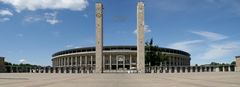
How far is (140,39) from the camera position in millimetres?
84938

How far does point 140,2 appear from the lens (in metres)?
87.1

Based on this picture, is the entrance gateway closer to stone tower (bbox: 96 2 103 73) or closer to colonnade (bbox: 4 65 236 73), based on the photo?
stone tower (bbox: 96 2 103 73)

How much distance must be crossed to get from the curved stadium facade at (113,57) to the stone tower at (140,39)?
2778 inches

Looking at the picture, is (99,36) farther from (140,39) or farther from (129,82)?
(129,82)

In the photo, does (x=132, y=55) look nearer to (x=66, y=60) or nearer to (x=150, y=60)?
(x=66, y=60)

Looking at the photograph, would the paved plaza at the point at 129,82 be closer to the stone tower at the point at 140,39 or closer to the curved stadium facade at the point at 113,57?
the stone tower at the point at 140,39

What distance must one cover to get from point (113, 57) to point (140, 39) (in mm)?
80779

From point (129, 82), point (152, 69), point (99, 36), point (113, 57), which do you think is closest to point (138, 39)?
point (152, 69)

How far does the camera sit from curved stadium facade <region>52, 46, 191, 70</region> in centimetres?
16300

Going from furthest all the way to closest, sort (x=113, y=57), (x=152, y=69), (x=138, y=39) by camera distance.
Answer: (x=113, y=57)
(x=152, y=69)
(x=138, y=39)

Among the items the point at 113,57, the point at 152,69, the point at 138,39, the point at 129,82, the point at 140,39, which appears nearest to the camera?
the point at 129,82

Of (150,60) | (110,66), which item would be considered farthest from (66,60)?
(150,60)

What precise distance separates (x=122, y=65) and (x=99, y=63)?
81097 mm

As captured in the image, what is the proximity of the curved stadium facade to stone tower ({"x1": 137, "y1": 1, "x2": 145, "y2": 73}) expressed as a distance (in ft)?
231
